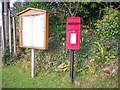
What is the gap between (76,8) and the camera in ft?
23.9

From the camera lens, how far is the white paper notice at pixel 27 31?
602 cm

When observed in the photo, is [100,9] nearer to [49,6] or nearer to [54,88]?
[49,6]

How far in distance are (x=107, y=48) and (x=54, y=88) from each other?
1.99 meters

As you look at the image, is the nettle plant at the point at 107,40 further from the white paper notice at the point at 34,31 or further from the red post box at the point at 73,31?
the white paper notice at the point at 34,31

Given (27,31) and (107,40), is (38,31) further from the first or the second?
(107,40)

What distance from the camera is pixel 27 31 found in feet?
20.1

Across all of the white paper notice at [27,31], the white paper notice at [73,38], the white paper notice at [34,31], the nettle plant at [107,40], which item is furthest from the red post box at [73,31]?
the white paper notice at [27,31]

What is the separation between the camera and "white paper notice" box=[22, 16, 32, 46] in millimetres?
6023

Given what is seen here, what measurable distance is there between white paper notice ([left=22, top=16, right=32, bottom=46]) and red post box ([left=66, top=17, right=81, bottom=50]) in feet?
4.18

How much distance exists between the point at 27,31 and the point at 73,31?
60.8 inches

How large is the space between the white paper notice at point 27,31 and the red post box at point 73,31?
4.18 ft

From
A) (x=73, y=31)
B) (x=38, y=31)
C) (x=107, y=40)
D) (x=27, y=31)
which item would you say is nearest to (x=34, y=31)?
(x=38, y=31)

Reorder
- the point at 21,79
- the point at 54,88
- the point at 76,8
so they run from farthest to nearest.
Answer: the point at 76,8
the point at 21,79
the point at 54,88

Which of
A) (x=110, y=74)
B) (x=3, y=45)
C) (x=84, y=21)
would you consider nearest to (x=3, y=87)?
(x=3, y=45)
